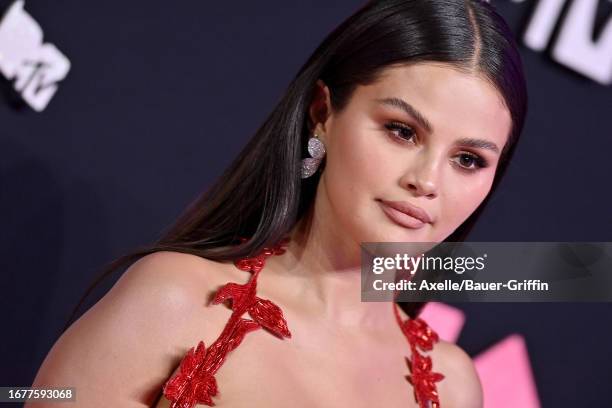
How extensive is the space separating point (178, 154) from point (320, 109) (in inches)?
22.9

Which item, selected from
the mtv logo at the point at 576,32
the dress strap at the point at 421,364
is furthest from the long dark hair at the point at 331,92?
the mtv logo at the point at 576,32

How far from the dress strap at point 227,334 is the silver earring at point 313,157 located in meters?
0.15

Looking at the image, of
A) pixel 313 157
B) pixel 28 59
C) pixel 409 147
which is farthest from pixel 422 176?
pixel 28 59

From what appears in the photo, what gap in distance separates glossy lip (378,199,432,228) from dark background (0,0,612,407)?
28.0 inches

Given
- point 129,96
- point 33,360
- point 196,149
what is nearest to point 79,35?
point 129,96

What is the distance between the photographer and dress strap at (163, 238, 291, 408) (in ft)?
4.12

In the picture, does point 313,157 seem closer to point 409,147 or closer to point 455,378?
point 409,147

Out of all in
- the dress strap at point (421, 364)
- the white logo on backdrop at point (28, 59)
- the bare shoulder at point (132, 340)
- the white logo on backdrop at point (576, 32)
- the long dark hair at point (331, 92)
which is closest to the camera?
the bare shoulder at point (132, 340)

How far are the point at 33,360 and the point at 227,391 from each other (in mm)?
763

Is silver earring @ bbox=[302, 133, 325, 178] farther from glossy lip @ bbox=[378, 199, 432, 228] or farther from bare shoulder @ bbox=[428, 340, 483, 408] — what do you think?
bare shoulder @ bbox=[428, 340, 483, 408]

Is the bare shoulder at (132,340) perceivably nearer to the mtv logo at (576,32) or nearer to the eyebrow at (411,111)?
the eyebrow at (411,111)

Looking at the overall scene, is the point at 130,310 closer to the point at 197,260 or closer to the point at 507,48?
the point at 197,260

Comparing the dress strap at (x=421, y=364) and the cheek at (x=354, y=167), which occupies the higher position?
the cheek at (x=354, y=167)

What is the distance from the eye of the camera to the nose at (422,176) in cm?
132
